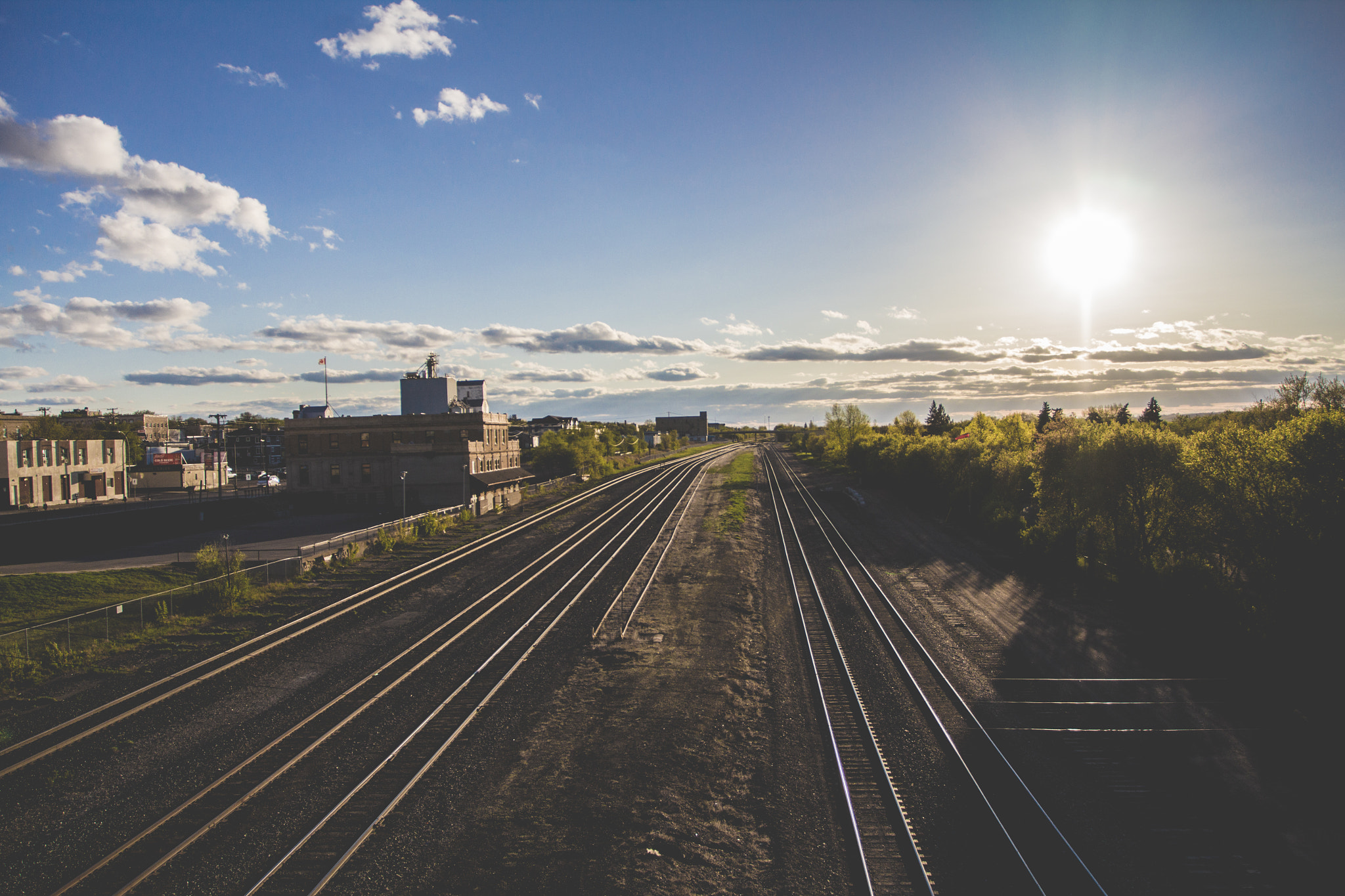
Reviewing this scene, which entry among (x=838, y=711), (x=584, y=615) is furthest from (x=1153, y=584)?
(x=584, y=615)

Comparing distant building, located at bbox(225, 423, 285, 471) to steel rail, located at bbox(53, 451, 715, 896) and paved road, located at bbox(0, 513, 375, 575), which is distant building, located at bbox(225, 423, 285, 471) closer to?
paved road, located at bbox(0, 513, 375, 575)

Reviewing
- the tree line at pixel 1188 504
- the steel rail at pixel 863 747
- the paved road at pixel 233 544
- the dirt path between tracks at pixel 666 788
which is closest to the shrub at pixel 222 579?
the paved road at pixel 233 544

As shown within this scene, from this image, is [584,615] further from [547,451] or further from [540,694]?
[547,451]

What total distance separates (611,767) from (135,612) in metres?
18.9

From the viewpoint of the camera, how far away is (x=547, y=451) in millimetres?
79375

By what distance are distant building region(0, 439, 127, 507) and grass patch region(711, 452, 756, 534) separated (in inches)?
2270

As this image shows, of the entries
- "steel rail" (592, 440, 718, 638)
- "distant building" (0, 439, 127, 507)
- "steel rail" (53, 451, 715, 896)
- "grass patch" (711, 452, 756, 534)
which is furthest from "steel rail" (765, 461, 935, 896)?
"distant building" (0, 439, 127, 507)

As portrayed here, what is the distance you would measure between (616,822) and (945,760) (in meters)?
6.12

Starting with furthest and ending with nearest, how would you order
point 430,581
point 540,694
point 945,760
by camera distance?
point 430,581
point 540,694
point 945,760

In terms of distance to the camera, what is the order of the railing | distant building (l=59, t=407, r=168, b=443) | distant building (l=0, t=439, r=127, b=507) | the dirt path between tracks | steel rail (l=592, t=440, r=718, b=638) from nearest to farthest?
1. the dirt path between tracks
2. the railing
3. steel rail (l=592, t=440, r=718, b=638)
4. distant building (l=0, t=439, r=127, b=507)
5. distant building (l=59, t=407, r=168, b=443)

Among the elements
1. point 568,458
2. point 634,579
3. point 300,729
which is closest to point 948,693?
point 634,579

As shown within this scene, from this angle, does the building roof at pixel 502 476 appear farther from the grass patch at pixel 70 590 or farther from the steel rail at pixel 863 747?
the steel rail at pixel 863 747

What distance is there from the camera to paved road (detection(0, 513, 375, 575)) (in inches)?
1220

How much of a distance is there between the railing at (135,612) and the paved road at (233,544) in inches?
284
